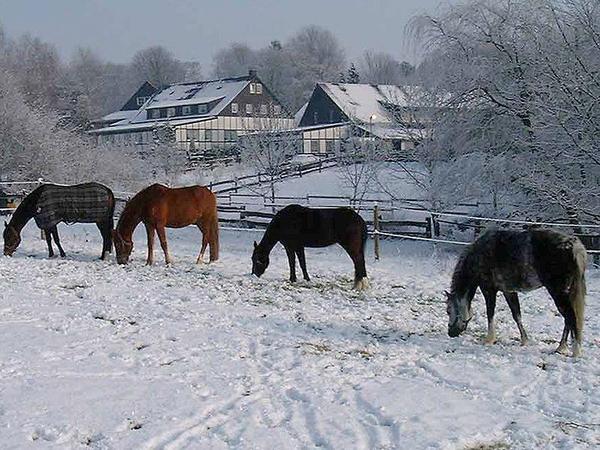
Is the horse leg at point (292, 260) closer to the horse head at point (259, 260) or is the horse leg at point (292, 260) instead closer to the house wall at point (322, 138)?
the horse head at point (259, 260)

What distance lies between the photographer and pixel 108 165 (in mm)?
36031

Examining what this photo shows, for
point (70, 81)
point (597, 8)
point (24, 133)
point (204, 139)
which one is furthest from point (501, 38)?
point (70, 81)

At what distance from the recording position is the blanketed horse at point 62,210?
12102 millimetres

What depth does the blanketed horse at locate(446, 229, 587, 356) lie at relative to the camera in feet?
20.2

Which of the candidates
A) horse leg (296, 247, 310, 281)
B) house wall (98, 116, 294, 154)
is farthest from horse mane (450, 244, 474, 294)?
house wall (98, 116, 294, 154)

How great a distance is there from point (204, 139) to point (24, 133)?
22.5 meters

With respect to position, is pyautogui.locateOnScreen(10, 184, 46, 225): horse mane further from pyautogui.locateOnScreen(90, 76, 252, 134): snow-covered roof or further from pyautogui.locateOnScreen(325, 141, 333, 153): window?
pyautogui.locateOnScreen(90, 76, 252, 134): snow-covered roof

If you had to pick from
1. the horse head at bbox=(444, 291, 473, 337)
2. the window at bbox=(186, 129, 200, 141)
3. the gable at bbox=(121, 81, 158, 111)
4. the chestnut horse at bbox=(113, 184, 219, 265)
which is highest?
the gable at bbox=(121, 81, 158, 111)

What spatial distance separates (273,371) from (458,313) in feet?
7.58

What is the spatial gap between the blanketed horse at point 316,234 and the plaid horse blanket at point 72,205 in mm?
3529

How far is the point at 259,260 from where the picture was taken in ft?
34.2

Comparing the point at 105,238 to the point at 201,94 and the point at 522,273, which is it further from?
the point at 201,94

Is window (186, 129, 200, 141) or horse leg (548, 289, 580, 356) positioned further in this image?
window (186, 129, 200, 141)

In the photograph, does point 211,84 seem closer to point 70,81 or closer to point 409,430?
point 70,81
